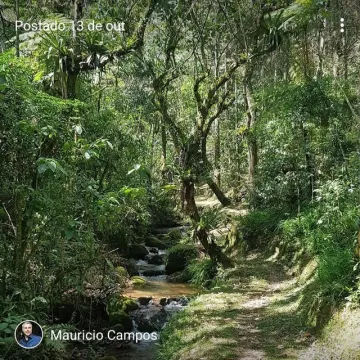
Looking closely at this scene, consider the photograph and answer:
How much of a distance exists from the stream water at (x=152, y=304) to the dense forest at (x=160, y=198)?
4 cm

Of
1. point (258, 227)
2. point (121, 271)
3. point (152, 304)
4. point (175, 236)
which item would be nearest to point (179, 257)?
point (121, 271)

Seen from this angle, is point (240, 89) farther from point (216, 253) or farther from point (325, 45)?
point (216, 253)

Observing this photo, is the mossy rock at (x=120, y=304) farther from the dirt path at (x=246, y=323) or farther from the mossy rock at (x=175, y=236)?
the mossy rock at (x=175, y=236)

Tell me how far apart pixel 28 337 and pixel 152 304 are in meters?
5.31

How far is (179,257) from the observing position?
12305 mm

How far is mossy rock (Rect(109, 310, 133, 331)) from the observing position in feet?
25.0

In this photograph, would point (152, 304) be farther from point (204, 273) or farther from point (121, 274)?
point (121, 274)

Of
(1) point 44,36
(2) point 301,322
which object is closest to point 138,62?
(1) point 44,36

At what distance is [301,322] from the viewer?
19.7ft

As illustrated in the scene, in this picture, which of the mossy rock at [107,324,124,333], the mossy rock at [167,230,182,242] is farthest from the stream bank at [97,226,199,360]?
the mossy rock at [167,230,182,242]

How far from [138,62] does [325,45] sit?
603 cm

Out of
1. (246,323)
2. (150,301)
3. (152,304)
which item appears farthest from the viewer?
(150,301)

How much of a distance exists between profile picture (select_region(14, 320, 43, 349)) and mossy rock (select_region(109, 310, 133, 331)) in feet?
11.3

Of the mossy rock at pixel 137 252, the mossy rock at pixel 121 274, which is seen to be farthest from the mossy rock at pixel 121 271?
the mossy rock at pixel 137 252
